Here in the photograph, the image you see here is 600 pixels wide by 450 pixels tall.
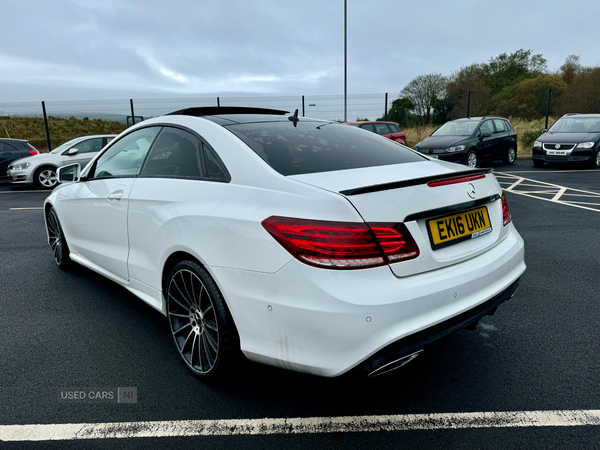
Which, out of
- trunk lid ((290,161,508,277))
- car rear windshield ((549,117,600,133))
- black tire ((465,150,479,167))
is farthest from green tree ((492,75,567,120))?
trunk lid ((290,161,508,277))

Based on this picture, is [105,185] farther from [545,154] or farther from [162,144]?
[545,154]

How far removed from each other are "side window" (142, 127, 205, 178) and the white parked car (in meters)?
0.01

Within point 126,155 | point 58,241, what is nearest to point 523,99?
point 58,241

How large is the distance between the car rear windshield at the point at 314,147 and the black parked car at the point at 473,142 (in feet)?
32.2

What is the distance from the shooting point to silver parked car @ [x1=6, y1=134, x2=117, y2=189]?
461 inches

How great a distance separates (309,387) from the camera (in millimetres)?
2469

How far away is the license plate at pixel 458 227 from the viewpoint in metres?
2.08

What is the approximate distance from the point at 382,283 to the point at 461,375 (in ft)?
3.72

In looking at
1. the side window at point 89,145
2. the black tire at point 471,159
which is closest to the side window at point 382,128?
the black tire at point 471,159

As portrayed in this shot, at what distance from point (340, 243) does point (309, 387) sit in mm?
1067

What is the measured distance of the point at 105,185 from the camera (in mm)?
3365

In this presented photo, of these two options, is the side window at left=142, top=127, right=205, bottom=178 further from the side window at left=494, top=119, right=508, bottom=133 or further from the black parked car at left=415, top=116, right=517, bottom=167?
the side window at left=494, top=119, right=508, bottom=133

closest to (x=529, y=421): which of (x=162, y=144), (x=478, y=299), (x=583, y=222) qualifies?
(x=478, y=299)

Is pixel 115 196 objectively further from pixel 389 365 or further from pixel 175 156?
pixel 389 365
